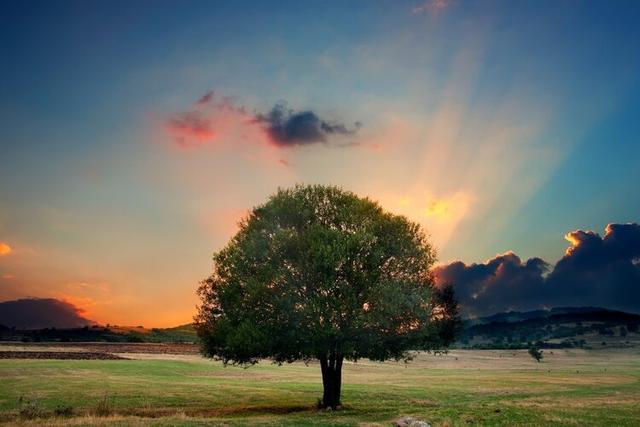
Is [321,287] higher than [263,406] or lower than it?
higher

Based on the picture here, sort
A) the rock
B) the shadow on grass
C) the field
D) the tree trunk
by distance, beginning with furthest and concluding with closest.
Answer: the tree trunk < the shadow on grass < the field < the rock

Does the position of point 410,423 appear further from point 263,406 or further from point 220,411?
point 263,406

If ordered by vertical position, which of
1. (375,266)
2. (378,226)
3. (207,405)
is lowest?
(207,405)

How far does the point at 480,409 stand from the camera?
4209cm

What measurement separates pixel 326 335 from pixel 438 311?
44.9 feet

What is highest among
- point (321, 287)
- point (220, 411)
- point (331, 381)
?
point (321, 287)

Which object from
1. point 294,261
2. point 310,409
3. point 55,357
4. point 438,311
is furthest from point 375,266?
point 55,357

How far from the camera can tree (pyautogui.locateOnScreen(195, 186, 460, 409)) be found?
41281mm

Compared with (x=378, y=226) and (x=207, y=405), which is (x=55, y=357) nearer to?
(x=207, y=405)

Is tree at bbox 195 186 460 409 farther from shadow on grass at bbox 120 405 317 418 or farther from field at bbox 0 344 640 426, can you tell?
field at bbox 0 344 640 426

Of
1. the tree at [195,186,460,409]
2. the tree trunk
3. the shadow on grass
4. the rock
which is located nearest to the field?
the shadow on grass

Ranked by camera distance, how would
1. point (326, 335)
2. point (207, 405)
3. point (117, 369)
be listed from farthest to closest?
1. point (117, 369)
2. point (207, 405)
3. point (326, 335)

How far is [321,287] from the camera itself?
139ft

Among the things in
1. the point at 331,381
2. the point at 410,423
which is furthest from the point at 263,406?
the point at 410,423
